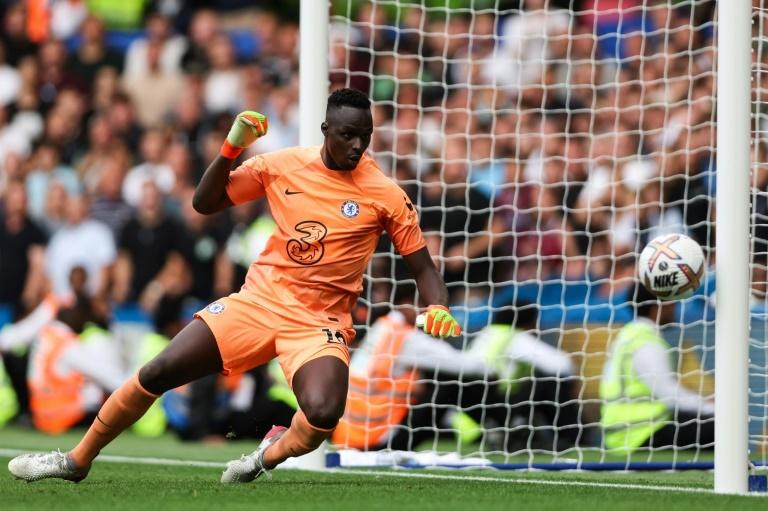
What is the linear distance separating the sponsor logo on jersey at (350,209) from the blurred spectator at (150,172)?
6835mm

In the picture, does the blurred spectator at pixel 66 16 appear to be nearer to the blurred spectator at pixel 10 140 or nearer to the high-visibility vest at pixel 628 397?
the blurred spectator at pixel 10 140

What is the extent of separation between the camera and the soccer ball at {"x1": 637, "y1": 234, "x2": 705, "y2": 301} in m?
6.62

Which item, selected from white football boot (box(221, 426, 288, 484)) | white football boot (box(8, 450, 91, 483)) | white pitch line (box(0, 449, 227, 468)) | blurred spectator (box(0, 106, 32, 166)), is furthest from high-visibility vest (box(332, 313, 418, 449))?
blurred spectator (box(0, 106, 32, 166))

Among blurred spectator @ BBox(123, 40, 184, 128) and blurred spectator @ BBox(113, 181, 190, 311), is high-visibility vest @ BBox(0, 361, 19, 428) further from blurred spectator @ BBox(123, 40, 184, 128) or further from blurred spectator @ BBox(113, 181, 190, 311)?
blurred spectator @ BBox(123, 40, 184, 128)

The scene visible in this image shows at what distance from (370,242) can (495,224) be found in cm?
401

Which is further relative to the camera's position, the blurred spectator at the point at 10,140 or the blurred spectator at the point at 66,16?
the blurred spectator at the point at 66,16

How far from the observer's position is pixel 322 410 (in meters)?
6.10

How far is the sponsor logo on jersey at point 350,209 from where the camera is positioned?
6.43m

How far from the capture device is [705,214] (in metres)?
9.67

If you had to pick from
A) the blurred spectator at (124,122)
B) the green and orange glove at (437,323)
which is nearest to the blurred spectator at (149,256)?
the blurred spectator at (124,122)

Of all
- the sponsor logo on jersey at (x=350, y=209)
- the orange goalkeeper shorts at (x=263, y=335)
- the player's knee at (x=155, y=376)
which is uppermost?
the sponsor logo on jersey at (x=350, y=209)

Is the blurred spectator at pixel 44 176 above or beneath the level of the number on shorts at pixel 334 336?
above

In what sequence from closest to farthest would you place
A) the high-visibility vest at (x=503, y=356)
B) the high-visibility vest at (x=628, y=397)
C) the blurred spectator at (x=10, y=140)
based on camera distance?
the high-visibility vest at (x=628, y=397) < the high-visibility vest at (x=503, y=356) < the blurred spectator at (x=10, y=140)

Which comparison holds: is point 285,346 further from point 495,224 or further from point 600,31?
point 600,31
